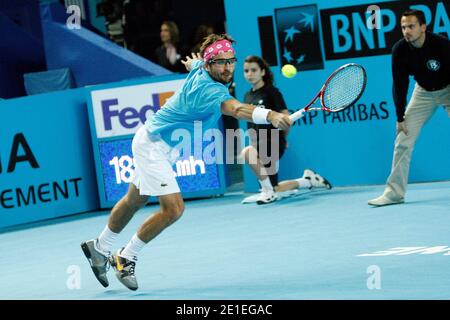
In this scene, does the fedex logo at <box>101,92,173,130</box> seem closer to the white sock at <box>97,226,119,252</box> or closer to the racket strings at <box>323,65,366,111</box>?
the racket strings at <box>323,65,366,111</box>

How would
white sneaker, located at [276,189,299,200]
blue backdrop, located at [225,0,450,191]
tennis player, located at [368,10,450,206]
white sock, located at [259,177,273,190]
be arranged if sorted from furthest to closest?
white sneaker, located at [276,189,299,200] → blue backdrop, located at [225,0,450,191] → white sock, located at [259,177,273,190] → tennis player, located at [368,10,450,206]

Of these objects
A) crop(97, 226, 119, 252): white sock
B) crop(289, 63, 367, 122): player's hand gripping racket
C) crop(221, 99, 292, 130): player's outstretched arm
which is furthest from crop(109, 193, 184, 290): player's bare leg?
crop(289, 63, 367, 122): player's hand gripping racket

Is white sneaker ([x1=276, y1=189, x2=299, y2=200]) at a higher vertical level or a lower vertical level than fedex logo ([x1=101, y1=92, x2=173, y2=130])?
lower

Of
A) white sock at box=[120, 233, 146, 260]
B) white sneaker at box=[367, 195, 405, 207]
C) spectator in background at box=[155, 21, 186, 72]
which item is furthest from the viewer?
spectator in background at box=[155, 21, 186, 72]

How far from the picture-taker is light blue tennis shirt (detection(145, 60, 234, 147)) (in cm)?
766

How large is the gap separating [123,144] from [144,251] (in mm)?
3426

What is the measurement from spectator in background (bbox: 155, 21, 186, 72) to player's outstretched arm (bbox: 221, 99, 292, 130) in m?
7.53

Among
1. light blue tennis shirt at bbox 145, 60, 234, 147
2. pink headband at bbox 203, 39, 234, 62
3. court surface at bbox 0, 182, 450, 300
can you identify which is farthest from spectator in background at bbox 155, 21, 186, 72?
pink headband at bbox 203, 39, 234, 62

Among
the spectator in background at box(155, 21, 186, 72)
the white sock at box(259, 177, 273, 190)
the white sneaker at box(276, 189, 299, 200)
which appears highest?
the spectator in background at box(155, 21, 186, 72)

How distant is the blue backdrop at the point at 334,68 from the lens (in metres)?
12.3

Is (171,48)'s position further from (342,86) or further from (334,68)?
(342,86)

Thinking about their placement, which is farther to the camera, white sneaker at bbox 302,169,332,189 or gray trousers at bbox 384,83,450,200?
white sneaker at bbox 302,169,332,189

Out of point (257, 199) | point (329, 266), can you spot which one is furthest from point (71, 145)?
point (329, 266)

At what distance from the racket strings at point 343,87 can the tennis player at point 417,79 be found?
1951 millimetres
